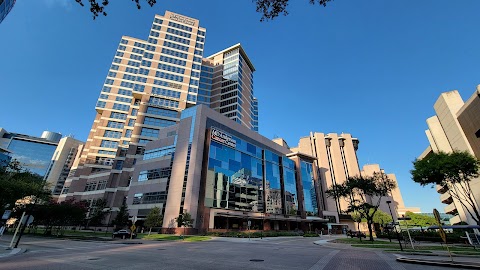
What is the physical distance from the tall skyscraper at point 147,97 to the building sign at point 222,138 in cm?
2228

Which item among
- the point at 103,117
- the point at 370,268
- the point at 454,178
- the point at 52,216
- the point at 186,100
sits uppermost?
the point at 186,100

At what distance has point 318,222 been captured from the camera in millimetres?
75688

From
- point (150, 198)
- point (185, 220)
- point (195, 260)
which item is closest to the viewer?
point (195, 260)

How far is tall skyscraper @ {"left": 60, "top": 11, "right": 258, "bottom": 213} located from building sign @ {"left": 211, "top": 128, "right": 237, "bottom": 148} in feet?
73.1

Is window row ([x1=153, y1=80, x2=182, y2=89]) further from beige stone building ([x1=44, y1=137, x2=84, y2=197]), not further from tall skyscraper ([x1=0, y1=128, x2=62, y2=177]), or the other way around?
tall skyscraper ([x1=0, y1=128, x2=62, y2=177])

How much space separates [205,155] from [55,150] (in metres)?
183

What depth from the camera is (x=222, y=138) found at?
54.2 metres

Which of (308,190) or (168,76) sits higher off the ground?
(168,76)

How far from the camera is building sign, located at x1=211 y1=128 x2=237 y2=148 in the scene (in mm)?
52562

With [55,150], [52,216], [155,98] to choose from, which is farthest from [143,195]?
[55,150]

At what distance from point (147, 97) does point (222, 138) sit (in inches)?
1412

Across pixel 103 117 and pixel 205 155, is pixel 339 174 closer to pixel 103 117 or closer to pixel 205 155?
pixel 205 155

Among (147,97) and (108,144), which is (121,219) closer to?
(108,144)

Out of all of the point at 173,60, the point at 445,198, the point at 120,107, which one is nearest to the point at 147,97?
the point at 120,107
